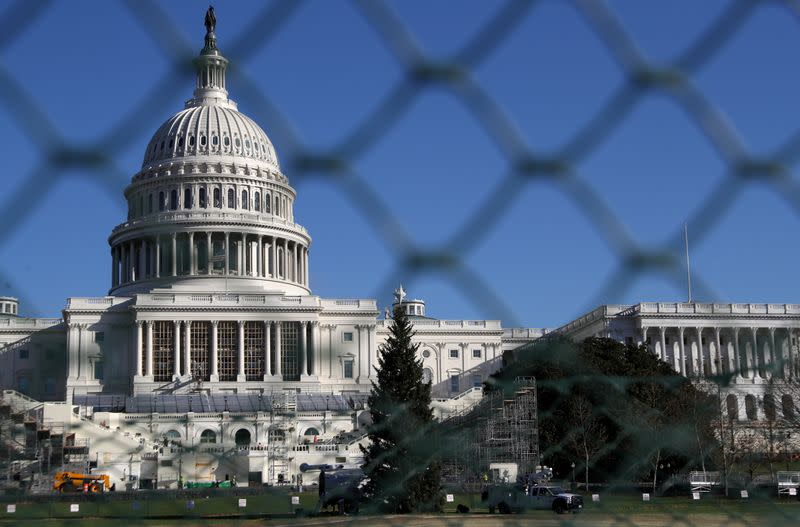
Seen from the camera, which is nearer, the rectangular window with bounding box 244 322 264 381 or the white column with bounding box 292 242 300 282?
the rectangular window with bounding box 244 322 264 381

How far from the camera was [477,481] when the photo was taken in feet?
35.9

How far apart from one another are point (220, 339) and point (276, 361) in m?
5.08

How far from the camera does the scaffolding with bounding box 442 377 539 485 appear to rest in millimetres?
7488

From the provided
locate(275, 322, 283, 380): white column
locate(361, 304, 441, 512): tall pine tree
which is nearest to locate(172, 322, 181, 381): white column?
locate(275, 322, 283, 380): white column

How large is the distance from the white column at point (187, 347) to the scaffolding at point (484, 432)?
213 feet

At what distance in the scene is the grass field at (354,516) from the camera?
5.68 m

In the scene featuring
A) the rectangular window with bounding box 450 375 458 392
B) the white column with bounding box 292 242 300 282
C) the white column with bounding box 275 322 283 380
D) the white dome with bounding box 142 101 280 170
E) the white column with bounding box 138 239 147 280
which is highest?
the white dome with bounding box 142 101 280 170

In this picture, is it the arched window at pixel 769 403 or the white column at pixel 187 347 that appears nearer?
the arched window at pixel 769 403

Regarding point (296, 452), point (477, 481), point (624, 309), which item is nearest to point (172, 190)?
point (624, 309)

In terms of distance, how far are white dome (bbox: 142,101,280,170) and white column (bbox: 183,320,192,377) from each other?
61.2ft

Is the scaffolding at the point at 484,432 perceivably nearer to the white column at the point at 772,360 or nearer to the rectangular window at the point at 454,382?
the white column at the point at 772,360

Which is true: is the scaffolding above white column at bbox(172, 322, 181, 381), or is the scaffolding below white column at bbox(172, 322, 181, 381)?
below

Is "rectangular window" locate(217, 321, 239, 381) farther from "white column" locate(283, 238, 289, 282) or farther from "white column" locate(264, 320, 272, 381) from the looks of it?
→ "white column" locate(283, 238, 289, 282)

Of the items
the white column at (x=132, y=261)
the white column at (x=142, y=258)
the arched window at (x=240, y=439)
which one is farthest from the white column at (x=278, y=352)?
the arched window at (x=240, y=439)
